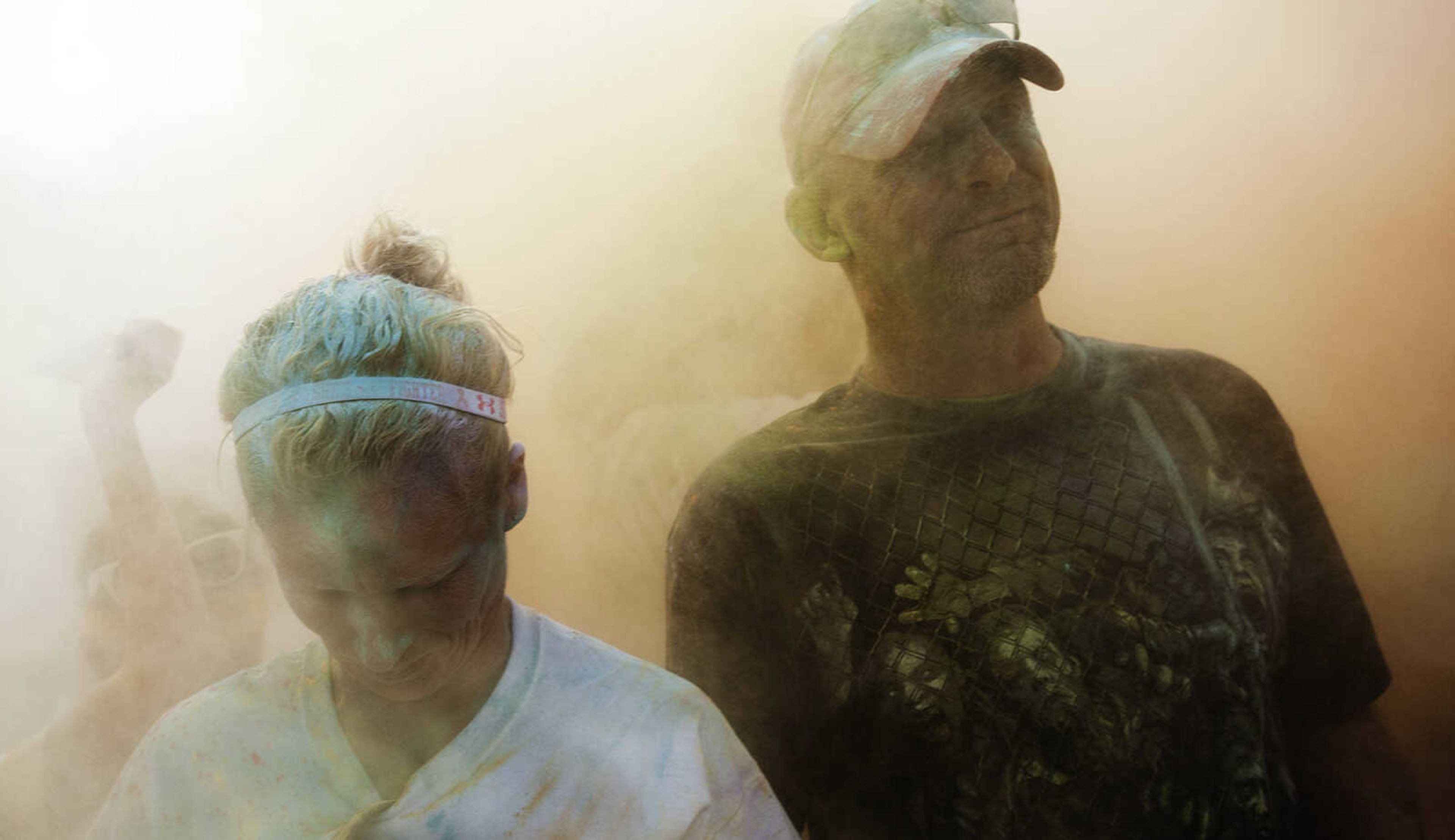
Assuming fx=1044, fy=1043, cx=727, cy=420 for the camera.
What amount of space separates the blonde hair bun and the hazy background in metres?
0.17

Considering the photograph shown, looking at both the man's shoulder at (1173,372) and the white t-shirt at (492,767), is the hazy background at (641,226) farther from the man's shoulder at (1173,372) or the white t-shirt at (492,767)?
the white t-shirt at (492,767)

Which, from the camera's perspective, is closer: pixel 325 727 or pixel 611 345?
pixel 325 727

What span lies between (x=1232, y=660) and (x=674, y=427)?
949 millimetres

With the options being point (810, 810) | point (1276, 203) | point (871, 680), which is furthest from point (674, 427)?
point (1276, 203)

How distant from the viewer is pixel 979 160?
5.34 feet

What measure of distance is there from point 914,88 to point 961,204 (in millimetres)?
192

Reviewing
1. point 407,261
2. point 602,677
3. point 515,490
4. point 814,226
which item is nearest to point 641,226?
point 814,226

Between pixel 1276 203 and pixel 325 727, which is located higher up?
pixel 1276 203

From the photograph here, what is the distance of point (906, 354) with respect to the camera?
169 cm

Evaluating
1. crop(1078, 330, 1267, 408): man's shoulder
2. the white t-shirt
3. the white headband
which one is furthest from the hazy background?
the white headband

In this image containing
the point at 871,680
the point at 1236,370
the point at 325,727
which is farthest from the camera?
the point at 1236,370

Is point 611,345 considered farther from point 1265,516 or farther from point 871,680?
point 1265,516

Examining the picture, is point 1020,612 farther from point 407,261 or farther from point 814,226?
point 407,261

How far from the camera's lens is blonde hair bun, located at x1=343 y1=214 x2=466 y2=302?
1.47 metres
